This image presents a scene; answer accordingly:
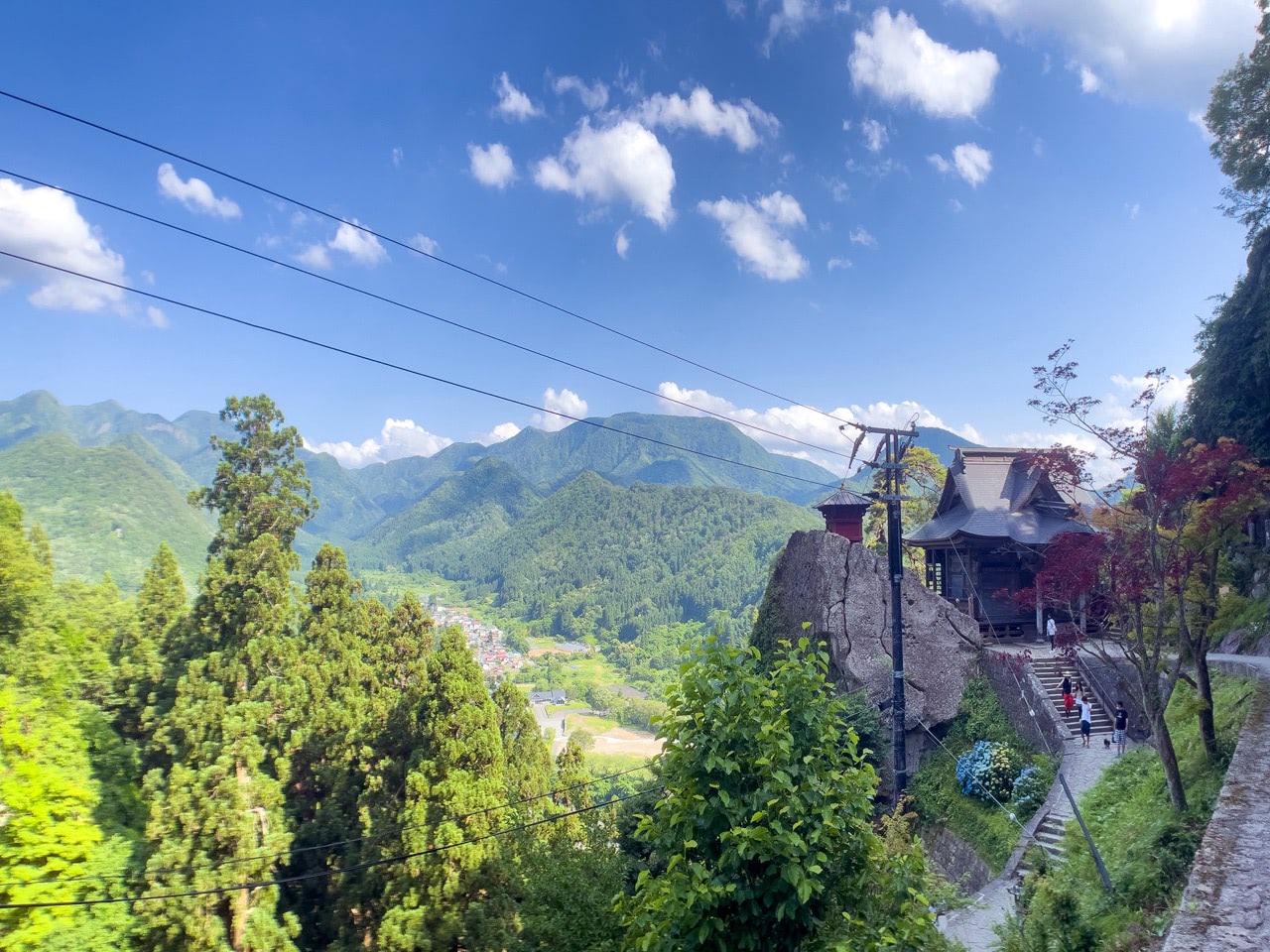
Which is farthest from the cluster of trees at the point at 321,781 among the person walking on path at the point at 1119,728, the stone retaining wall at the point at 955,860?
the person walking on path at the point at 1119,728

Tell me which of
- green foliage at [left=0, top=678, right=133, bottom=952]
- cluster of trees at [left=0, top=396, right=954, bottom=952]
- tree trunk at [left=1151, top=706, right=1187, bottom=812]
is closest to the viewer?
cluster of trees at [left=0, top=396, right=954, bottom=952]

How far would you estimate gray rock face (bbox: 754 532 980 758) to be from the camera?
17.9 meters

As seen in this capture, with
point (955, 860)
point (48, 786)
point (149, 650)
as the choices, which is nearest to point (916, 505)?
point (955, 860)

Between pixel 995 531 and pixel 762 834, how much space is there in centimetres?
2065

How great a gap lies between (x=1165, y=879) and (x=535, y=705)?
334 feet

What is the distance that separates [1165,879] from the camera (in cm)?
769

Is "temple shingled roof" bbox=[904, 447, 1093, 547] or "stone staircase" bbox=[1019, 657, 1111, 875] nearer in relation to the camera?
"stone staircase" bbox=[1019, 657, 1111, 875]

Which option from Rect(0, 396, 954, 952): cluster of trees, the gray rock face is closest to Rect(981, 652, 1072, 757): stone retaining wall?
the gray rock face

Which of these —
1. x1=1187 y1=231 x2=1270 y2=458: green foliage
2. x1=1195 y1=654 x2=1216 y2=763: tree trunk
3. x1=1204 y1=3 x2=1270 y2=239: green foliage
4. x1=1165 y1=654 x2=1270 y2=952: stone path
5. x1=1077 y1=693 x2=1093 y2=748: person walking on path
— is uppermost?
x1=1204 y1=3 x2=1270 y2=239: green foliage

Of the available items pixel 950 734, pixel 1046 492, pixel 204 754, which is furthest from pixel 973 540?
pixel 204 754

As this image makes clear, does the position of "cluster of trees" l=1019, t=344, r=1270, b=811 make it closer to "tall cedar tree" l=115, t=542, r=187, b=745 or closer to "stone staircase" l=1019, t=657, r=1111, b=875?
"stone staircase" l=1019, t=657, r=1111, b=875

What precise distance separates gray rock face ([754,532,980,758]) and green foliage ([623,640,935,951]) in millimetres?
12595

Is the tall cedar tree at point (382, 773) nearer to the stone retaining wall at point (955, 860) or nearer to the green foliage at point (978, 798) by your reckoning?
the stone retaining wall at point (955, 860)

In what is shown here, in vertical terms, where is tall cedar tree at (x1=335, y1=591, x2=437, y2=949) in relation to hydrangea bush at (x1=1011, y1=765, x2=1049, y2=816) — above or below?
below
